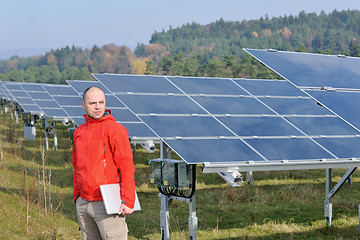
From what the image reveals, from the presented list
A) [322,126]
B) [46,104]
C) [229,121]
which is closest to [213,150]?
[229,121]

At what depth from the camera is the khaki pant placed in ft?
19.5

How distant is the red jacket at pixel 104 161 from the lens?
5.91 metres

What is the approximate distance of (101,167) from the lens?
5953 millimetres

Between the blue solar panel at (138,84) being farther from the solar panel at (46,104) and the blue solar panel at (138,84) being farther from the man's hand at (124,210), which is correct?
the solar panel at (46,104)

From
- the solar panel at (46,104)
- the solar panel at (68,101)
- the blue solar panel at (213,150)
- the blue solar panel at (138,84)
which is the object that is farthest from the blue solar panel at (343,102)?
the solar panel at (46,104)

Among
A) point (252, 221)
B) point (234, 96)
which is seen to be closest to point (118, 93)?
point (234, 96)

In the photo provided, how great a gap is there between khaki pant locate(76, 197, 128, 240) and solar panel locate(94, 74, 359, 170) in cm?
280

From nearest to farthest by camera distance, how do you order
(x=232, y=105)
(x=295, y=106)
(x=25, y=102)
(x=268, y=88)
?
1. (x=232, y=105)
2. (x=295, y=106)
3. (x=268, y=88)
4. (x=25, y=102)

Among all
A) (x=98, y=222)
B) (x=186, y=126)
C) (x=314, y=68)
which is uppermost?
(x=314, y=68)

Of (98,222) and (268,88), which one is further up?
(268,88)

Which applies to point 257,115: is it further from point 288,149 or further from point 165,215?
point 165,215

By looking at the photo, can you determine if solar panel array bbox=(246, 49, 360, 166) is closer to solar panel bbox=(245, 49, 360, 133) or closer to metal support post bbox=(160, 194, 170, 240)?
solar panel bbox=(245, 49, 360, 133)

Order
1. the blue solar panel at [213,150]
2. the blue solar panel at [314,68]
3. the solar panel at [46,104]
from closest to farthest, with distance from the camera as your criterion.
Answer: the blue solar panel at [213,150] → the blue solar panel at [314,68] → the solar panel at [46,104]

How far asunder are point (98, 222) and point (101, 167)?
673 millimetres
